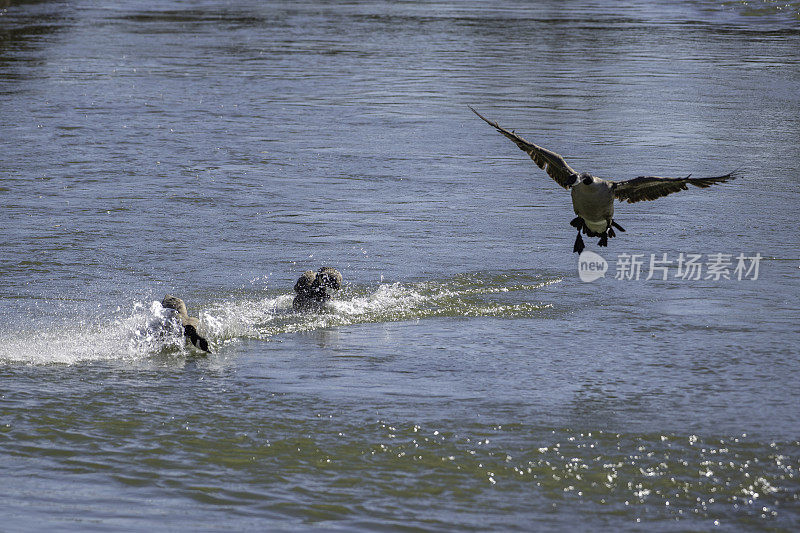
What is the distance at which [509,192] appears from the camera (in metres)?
14.5

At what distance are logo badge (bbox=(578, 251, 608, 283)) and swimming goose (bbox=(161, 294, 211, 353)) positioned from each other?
377 centimetres

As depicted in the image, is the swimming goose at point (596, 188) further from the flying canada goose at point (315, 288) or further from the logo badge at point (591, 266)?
the flying canada goose at point (315, 288)

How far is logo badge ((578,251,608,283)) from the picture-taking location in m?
10.9

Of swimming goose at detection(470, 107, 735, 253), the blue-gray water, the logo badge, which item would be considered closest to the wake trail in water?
the blue-gray water

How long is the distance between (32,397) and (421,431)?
2.70 m

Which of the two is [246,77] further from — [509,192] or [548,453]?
[548,453]

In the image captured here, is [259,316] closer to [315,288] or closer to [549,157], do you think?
[315,288]

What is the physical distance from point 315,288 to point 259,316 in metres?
0.53

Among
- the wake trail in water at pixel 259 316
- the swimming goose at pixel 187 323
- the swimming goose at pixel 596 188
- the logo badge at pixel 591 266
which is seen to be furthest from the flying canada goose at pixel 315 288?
the logo badge at pixel 591 266

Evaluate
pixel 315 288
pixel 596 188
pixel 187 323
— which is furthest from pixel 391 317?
pixel 596 188

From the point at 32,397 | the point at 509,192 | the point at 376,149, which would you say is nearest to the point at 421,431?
the point at 32,397

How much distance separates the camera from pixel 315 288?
9906mm

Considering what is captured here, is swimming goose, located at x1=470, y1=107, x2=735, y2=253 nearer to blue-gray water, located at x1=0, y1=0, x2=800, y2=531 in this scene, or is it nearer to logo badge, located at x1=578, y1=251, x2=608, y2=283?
blue-gray water, located at x1=0, y1=0, x2=800, y2=531

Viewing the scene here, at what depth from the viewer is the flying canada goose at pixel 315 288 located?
9.87m
